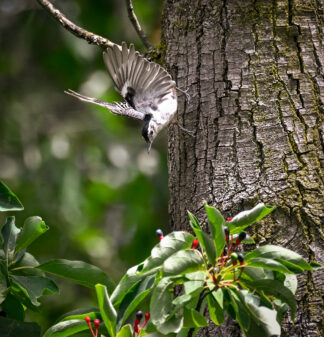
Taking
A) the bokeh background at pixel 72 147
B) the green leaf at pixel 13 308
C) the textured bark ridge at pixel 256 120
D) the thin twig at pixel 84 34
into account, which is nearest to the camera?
the green leaf at pixel 13 308

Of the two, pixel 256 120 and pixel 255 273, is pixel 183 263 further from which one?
pixel 256 120

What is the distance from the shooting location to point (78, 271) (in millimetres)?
2102

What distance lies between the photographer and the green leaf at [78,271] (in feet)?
6.86

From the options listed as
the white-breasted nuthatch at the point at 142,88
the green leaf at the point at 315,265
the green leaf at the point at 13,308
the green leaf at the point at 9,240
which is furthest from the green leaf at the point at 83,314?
the white-breasted nuthatch at the point at 142,88

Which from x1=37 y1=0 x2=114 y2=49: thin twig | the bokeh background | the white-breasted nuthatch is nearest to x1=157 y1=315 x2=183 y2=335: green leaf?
the white-breasted nuthatch

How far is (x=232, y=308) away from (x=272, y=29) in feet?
3.90

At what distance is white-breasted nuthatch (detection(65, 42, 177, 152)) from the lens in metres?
2.78

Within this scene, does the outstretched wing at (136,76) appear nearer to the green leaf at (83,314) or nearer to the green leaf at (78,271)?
the green leaf at (78,271)

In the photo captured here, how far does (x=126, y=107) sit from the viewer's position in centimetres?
336

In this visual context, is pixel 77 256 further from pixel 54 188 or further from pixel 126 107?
pixel 126 107

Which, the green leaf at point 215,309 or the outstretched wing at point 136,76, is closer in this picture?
the green leaf at point 215,309

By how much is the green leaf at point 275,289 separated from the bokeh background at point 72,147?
4102 mm

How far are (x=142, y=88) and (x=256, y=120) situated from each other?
923 millimetres

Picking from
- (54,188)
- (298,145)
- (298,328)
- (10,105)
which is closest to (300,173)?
(298,145)
